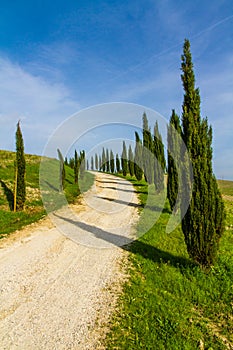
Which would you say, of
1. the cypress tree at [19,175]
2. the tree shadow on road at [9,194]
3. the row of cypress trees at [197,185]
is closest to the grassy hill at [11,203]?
the tree shadow on road at [9,194]

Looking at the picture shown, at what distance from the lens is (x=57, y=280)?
22.0ft

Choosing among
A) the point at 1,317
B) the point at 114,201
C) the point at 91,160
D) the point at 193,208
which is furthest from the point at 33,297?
the point at 91,160

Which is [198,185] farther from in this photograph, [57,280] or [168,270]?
[57,280]

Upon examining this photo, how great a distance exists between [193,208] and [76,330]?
4.46 m

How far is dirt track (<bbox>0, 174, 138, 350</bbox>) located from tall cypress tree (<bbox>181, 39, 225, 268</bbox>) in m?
2.45

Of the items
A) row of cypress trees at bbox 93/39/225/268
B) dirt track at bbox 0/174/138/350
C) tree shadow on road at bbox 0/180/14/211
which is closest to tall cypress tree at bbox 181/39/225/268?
row of cypress trees at bbox 93/39/225/268

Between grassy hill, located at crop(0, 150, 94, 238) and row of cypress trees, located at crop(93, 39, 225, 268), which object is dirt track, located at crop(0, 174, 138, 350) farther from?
row of cypress trees, located at crop(93, 39, 225, 268)

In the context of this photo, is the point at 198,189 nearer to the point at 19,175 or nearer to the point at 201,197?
the point at 201,197

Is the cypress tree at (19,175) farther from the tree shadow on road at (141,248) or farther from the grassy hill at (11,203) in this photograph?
the tree shadow on road at (141,248)

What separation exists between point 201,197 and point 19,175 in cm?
1384

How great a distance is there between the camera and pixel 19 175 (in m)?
17.3

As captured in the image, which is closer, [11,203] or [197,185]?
[197,185]

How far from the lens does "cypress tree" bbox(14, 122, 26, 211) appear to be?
16.8 m

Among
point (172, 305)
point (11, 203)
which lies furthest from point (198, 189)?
point (11, 203)
